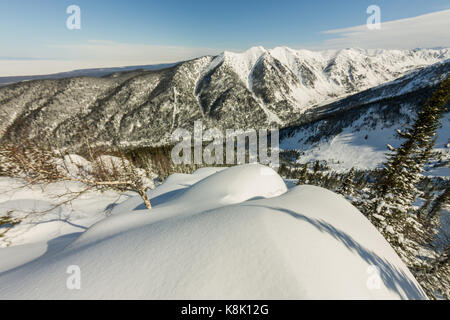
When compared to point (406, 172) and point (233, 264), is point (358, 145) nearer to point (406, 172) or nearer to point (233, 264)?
point (406, 172)

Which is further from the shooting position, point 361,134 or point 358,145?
point 361,134

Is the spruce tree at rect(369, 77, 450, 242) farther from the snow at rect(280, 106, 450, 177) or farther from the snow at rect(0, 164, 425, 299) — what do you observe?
the snow at rect(280, 106, 450, 177)

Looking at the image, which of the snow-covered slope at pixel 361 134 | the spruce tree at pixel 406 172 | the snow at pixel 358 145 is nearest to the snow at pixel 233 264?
the spruce tree at pixel 406 172

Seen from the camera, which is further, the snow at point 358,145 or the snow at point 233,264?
the snow at point 358,145

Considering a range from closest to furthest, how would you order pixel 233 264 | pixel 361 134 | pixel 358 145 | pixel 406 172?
pixel 233 264
pixel 406 172
pixel 358 145
pixel 361 134

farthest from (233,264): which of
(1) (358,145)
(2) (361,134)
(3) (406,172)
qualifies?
(2) (361,134)

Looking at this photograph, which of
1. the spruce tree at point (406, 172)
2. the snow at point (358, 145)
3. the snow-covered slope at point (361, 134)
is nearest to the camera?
the spruce tree at point (406, 172)

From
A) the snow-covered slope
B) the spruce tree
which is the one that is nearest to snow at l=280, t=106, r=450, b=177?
the snow-covered slope

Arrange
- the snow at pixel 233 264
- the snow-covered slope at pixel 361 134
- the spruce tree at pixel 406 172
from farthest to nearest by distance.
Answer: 1. the snow-covered slope at pixel 361 134
2. the spruce tree at pixel 406 172
3. the snow at pixel 233 264

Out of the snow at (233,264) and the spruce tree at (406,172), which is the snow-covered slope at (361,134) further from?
the snow at (233,264)
